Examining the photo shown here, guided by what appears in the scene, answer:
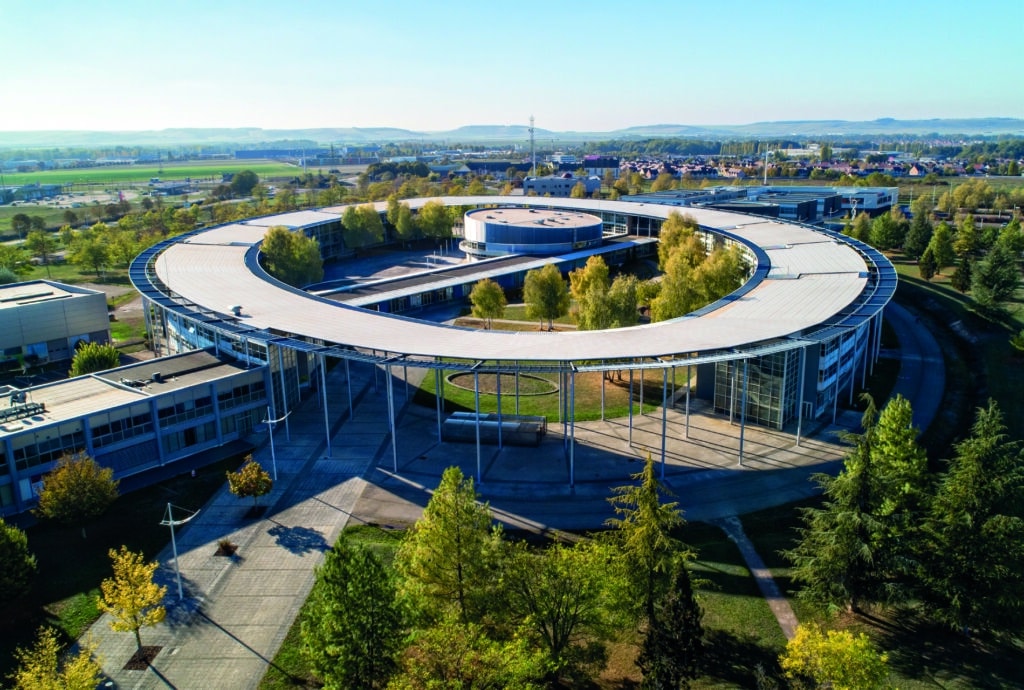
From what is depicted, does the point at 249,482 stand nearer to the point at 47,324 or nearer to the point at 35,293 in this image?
the point at 47,324

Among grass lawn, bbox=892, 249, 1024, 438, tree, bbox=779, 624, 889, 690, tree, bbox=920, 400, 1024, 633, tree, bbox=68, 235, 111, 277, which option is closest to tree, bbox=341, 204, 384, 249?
tree, bbox=68, 235, 111, 277

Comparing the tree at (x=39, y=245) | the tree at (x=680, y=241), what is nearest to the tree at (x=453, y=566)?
the tree at (x=680, y=241)

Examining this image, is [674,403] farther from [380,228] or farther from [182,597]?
[380,228]

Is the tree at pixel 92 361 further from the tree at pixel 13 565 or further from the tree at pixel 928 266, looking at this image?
the tree at pixel 928 266

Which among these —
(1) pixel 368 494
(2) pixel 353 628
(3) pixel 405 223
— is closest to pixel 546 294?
(1) pixel 368 494

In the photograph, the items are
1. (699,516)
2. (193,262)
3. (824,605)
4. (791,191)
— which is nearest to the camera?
(824,605)

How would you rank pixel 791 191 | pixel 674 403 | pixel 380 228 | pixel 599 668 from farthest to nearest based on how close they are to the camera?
pixel 791 191 → pixel 380 228 → pixel 674 403 → pixel 599 668

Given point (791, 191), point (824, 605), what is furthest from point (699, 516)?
point (791, 191)
